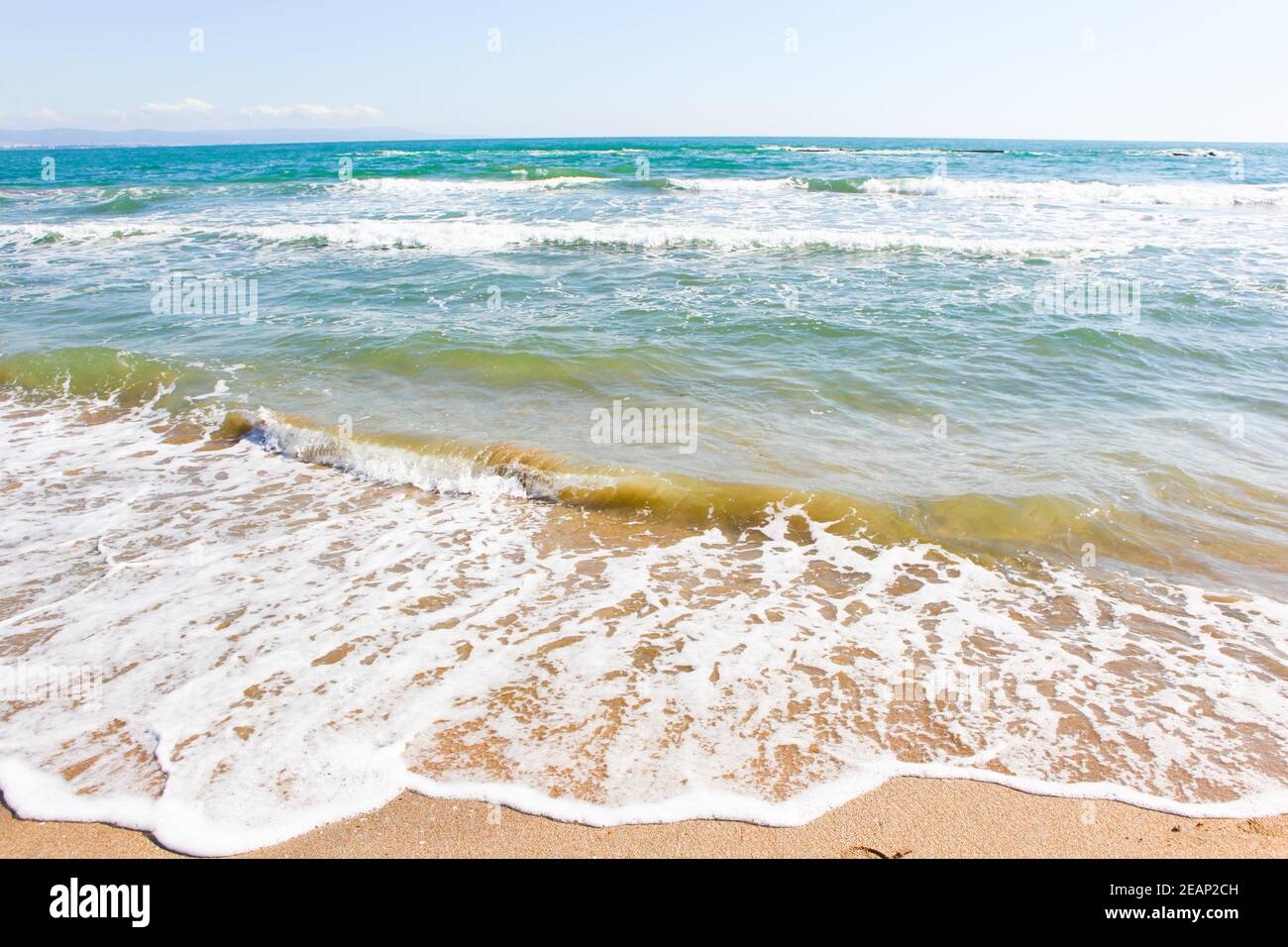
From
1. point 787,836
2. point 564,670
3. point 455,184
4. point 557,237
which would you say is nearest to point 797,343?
point 564,670

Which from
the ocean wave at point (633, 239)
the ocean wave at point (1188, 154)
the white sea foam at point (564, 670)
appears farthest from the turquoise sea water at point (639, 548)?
the ocean wave at point (1188, 154)

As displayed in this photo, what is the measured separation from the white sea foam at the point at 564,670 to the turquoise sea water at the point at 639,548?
2 centimetres

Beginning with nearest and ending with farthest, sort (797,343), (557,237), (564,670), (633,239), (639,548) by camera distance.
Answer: (564,670) → (639,548) → (797,343) → (633,239) → (557,237)

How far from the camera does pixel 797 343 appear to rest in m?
9.95

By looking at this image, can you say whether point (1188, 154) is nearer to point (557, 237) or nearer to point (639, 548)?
point (557, 237)

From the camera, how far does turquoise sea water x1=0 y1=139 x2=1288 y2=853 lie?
11.0 feet

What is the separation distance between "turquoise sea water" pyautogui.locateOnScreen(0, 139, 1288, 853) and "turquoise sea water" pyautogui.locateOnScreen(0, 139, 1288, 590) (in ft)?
0.22

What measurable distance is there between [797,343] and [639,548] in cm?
547

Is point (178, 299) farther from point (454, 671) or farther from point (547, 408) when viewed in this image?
point (454, 671)

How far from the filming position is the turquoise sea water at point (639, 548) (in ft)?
11.0

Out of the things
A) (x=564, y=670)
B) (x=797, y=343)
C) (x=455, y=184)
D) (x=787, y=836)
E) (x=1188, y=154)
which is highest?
(x=1188, y=154)

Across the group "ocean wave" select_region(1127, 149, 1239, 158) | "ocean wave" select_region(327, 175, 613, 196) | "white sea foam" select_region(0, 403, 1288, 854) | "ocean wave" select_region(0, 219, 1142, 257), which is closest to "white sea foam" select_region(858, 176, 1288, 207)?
"ocean wave" select_region(0, 219, 1142, 257)
